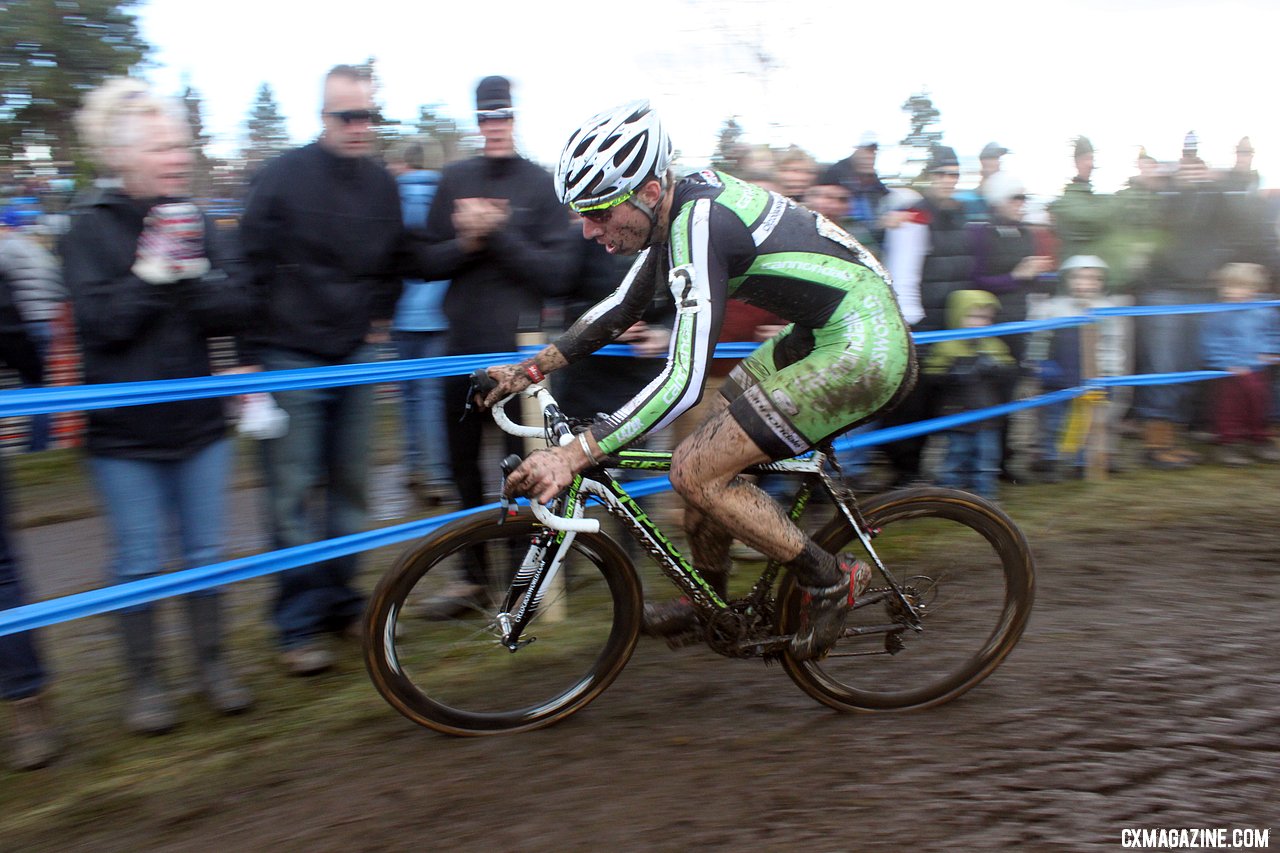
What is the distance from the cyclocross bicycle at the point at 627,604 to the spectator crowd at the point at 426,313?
0.53 ft

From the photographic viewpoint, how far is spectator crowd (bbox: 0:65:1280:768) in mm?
3615

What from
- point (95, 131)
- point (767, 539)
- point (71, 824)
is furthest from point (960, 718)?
point (95, 131)

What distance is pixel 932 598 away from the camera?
385 centimetres

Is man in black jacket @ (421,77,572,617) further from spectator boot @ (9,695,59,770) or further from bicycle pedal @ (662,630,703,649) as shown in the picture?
spectator boot @ (9,695,59,770)

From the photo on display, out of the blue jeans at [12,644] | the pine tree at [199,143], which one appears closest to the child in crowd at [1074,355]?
the blue jeans at [12,644]

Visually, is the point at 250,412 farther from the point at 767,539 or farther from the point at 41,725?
the point at 767,539

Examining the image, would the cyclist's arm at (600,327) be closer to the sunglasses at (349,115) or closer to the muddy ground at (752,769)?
the muddy ground at (752,769)

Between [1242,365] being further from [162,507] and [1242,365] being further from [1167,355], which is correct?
[162,507]

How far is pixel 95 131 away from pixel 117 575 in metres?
1.59

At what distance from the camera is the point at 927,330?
22.0ft

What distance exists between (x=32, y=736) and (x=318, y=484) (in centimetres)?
144

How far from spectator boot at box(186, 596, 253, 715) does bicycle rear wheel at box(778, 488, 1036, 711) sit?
2083mm

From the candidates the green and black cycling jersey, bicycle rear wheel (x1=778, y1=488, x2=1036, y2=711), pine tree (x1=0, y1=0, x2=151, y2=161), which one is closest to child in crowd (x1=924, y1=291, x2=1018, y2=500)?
bicycle rear wheel (x1=778, y1=488, x2=1036, y2=711)

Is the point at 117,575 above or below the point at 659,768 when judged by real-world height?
above
